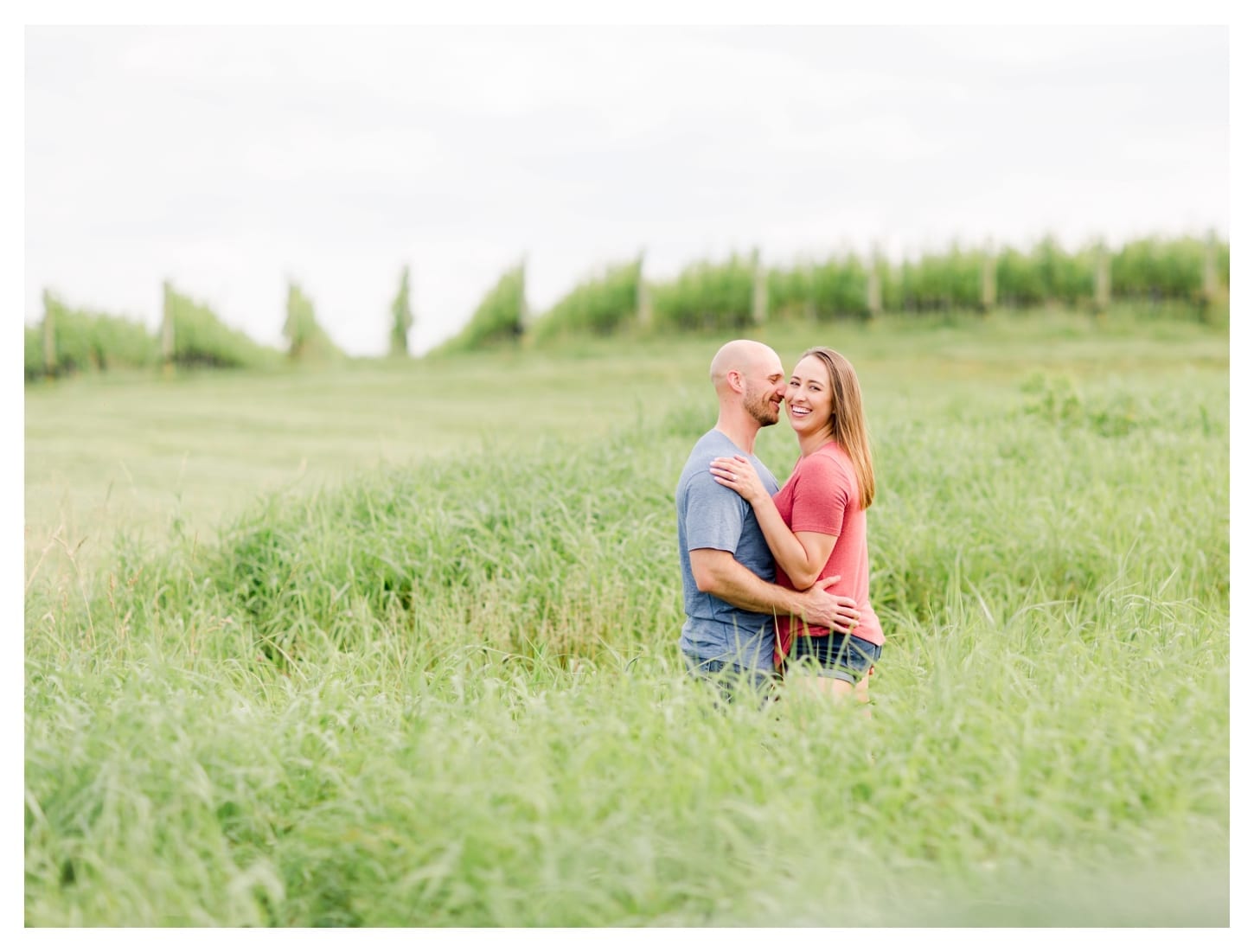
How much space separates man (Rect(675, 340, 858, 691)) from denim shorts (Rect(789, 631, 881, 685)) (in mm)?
108

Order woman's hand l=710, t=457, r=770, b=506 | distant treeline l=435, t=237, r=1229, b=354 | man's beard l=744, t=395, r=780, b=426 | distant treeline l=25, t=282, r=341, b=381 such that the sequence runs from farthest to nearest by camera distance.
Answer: distant treeline l=435, t=237, r=1229, b=354 → distant treeline l=25, t=282, r=341, b=381 → man's beard l=744, t=395, r=780, b=426 → woman's hand l=710, t=457, r=770, b=506

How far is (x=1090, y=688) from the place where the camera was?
3377 mm

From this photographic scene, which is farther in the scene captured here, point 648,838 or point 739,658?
point 739,658

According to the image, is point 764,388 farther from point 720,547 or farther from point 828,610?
point 828,610

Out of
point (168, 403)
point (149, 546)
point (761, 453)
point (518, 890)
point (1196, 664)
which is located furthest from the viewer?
point (168, 403)

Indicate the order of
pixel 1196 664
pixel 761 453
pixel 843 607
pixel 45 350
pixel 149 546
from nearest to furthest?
pixel 843 607 → pixel 1196 664 → pixel 149 546 → pixel 761 453 → pixel 45 350

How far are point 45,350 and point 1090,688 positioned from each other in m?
17.7

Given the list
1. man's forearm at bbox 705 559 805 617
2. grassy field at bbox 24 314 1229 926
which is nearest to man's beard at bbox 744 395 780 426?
man's forearm at bbox 705 559 805 617

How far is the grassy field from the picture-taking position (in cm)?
267

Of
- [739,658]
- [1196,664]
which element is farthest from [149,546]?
[1196,664]

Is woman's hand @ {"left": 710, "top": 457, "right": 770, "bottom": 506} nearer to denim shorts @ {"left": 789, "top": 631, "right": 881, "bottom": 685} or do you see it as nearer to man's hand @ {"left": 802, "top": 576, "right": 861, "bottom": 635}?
man's hand @ {"left": 802, "top": 576, "right": 861, "bottom": 635}

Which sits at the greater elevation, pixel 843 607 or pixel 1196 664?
pixel 843 607
